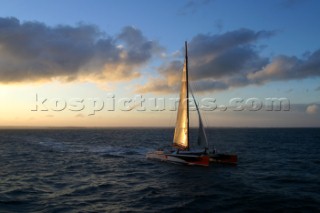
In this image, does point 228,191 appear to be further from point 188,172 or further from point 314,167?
point 314,167

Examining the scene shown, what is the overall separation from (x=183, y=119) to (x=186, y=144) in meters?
3.73

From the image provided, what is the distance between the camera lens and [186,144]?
152 ft

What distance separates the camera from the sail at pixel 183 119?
4651 centimetres

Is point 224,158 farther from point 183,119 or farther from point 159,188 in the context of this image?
point 159,188

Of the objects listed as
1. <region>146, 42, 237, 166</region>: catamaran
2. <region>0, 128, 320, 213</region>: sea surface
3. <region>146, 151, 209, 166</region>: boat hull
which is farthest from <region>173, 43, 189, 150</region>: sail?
<region>0, 128, 320, 213</region>: sea surface

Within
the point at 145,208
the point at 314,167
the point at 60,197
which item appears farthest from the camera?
the point at 314,167

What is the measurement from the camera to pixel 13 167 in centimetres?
4431

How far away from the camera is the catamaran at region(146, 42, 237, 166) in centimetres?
4397

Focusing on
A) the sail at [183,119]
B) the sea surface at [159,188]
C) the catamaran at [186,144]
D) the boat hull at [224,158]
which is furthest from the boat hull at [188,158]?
the boat hull at [224,158]

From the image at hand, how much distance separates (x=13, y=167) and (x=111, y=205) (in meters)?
25.9

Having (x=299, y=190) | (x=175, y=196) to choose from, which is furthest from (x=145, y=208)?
(x=299, y=190)

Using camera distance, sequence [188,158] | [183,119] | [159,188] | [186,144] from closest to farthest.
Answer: [159,188]
[188,158]
[186,144]
[183,119]

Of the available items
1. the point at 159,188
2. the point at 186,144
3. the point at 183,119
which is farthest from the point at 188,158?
the point at 159,188

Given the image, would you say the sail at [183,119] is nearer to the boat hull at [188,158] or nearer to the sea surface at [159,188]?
the boat hull at [188,158]
